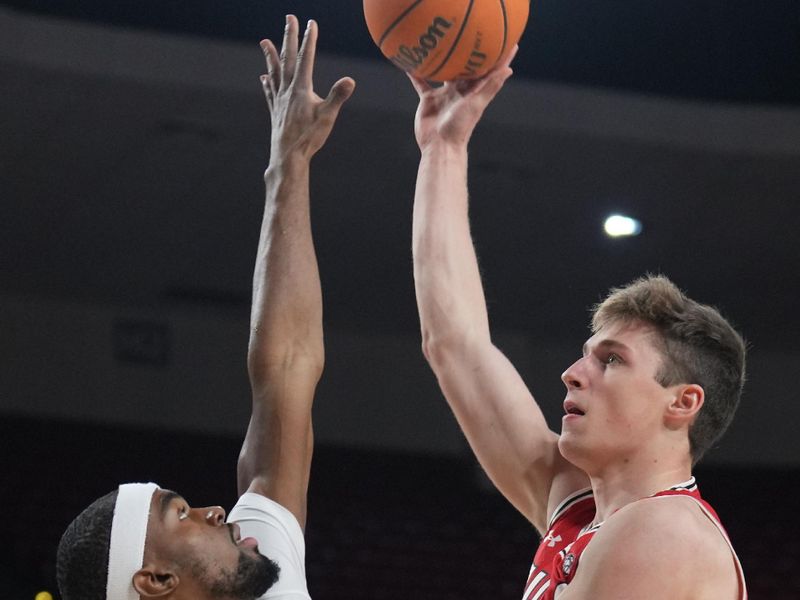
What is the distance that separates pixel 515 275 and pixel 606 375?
25.6 feet

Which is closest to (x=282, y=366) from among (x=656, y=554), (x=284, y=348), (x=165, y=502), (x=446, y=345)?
(x=284, y=348)

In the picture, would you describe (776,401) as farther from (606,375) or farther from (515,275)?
(606,375)

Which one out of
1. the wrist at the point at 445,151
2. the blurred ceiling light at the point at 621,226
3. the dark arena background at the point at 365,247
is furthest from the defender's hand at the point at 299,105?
the blurred ceiling light at the point at 621,226

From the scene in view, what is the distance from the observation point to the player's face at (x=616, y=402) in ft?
7.18

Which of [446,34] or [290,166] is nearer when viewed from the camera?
[290,166]

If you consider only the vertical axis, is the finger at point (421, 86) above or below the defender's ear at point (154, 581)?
above

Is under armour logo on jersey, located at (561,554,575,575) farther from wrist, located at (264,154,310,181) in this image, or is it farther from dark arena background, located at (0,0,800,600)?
dark arena background, located at (0,0,800,600)

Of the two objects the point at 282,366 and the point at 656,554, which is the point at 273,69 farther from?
the point at 656,554

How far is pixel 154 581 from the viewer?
2209mm

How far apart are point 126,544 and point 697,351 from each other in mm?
1113

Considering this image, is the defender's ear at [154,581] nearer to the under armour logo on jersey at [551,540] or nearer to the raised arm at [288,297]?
the raised arm at [288,297]

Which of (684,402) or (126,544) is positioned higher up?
(684,402)

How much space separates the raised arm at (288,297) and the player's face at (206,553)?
301mm

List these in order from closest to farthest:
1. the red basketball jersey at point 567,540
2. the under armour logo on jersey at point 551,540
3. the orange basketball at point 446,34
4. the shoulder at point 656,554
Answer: the shoulder at point 656,554
the red basketball jersey at point 567,540
the under armour logo on jersey at point 551,540
the orange basketball at point 446,34
